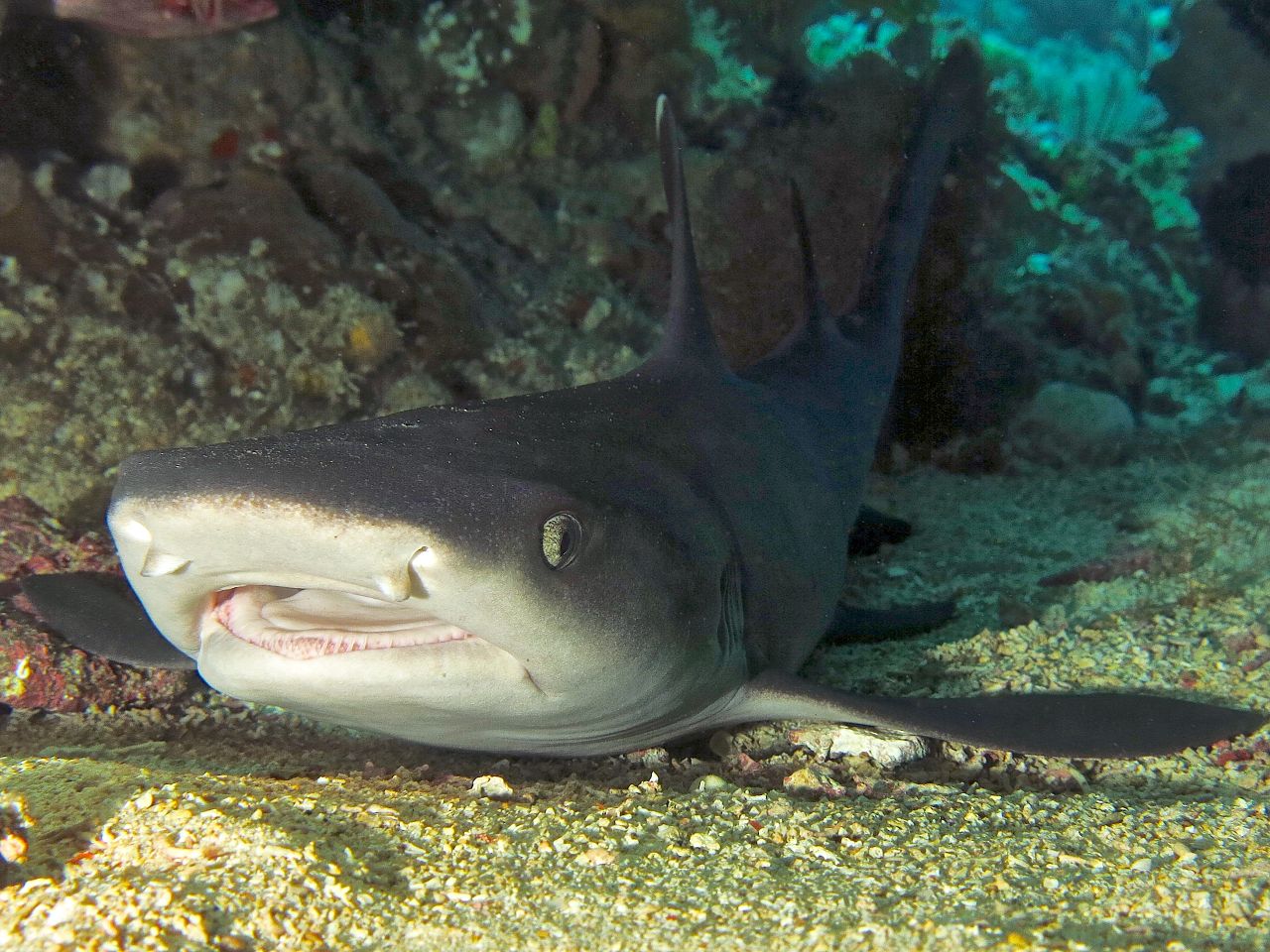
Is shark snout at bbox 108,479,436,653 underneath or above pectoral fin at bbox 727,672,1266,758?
above

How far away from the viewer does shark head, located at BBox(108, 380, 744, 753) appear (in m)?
1.51

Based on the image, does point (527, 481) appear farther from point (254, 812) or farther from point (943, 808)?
point (943, 808)

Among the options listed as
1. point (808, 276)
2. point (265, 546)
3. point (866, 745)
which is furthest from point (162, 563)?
point (808, 276)

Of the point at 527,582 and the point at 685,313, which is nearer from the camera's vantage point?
the point at 527,582

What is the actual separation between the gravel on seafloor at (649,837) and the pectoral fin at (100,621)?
0.85 ft

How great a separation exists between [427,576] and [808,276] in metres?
3.11

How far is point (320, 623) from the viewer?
1833 mm

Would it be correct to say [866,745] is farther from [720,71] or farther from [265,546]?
[720,71]

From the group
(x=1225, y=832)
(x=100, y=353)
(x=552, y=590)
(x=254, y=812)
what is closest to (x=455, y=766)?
(x=254, y=812)

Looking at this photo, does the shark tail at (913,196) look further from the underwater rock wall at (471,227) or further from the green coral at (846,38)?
the green coral at (846,38)

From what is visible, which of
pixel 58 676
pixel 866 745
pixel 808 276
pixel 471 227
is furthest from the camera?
pixel 471 227

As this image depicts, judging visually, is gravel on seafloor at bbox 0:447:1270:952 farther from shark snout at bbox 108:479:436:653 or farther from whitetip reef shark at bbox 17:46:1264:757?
shark snout at bbox 108:479:436:653

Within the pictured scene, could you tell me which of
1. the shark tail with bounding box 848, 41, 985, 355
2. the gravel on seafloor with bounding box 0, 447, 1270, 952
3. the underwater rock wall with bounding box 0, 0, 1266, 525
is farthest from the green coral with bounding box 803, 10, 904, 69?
the gravel on seafloor with bounding box 0, 447, 1270, 952

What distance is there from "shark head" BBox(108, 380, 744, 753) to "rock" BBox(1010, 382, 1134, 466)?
4989mm
